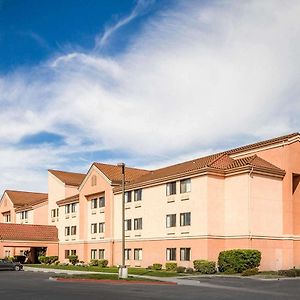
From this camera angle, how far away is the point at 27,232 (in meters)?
67.1

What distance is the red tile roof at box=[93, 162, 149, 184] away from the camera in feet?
185

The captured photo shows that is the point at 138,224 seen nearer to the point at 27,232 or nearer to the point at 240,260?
the point at 240,260

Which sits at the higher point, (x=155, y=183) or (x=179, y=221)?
(x=155, y=183)

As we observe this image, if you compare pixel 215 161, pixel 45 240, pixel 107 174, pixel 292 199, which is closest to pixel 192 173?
pixel 215 161

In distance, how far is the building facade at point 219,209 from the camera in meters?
43.4

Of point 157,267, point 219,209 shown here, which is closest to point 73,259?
point 157,267

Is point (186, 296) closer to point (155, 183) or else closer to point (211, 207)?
point (211, 207)

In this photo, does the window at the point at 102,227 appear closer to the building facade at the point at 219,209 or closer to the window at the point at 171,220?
the building facade at the point at 219,209

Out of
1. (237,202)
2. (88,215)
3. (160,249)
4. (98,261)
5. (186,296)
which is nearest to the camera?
(186,296)

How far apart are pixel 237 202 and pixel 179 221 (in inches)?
229

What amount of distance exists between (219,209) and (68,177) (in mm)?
35531

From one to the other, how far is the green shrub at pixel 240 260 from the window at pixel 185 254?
4.07 meters

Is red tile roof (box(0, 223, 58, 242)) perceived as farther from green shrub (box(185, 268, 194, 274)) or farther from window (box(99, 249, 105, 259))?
green shrub (box(185, 268, 194, 274))

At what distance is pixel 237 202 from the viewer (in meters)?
44.0
